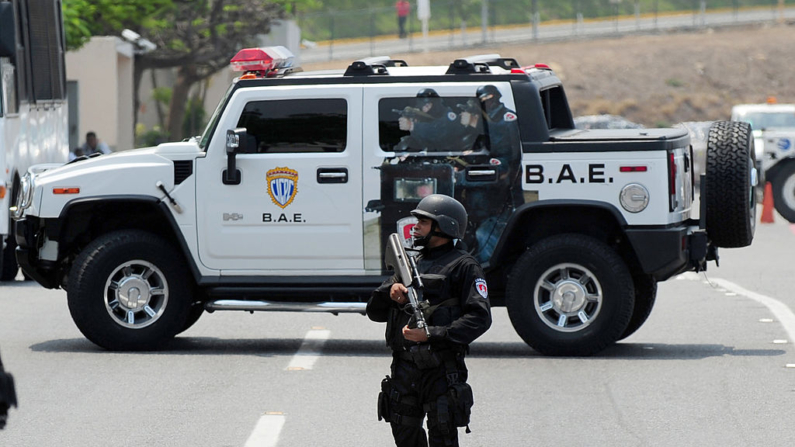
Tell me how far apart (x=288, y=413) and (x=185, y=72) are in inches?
1163

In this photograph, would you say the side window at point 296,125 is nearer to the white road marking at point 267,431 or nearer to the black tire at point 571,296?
the black tire at point 571,296

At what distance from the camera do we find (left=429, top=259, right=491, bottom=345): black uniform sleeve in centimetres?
595

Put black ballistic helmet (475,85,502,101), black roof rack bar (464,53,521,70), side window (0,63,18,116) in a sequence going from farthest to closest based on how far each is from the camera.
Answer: side window (0,63,18,116) → black roof rack bar (464,53,521,70) → black ballistic helmet (475,85,502,101)

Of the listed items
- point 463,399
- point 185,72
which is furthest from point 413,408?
point 185,72

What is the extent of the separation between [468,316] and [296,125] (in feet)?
16.0

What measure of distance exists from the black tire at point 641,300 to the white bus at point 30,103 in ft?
24.1

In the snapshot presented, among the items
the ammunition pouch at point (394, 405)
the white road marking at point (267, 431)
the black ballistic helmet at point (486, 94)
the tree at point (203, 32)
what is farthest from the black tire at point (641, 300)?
the tree at point (203, 32)

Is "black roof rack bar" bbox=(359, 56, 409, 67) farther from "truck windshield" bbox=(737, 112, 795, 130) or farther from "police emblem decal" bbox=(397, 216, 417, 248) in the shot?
"truck windshield" bbox=(737, 112, 795, 130)

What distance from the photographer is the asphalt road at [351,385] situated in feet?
25.4

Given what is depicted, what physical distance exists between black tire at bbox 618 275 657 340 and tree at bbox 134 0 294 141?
24062 mm

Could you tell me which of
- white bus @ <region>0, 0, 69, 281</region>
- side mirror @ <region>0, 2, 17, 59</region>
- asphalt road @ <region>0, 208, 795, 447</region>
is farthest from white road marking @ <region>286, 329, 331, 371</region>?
white bus @ <region>0, 0, 69, 281</region>

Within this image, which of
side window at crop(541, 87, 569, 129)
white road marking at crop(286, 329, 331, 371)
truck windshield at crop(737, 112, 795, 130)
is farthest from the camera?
truck windshield at crop(737, 112, 795, 130)

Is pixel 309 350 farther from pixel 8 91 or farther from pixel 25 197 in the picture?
pixel 8 91

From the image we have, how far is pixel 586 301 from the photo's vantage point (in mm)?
10469
